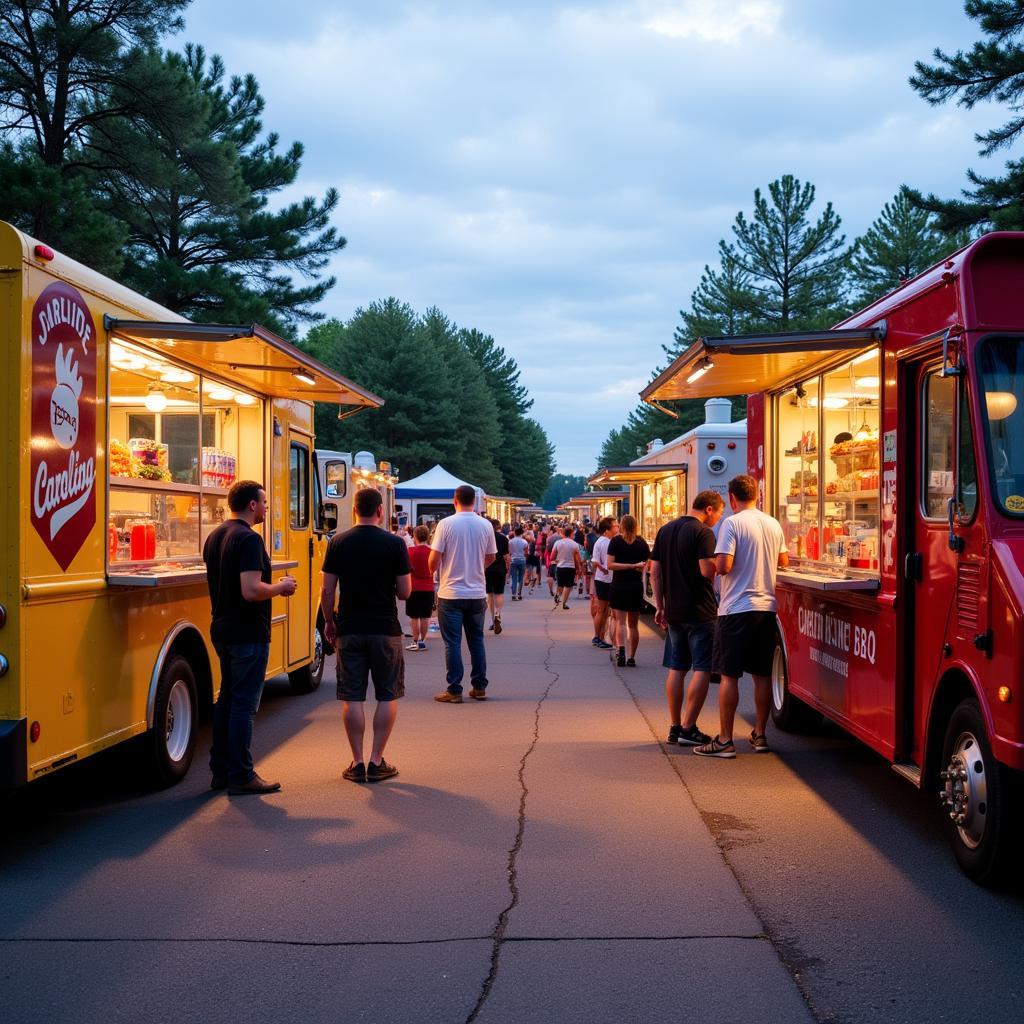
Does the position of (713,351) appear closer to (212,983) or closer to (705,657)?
(705,657)

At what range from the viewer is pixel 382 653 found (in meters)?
7.33

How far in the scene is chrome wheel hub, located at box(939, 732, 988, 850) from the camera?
5.21 metres

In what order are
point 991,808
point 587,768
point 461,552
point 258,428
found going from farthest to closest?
point 461,552 → point 258,428 → point 587,768 → point 991,808

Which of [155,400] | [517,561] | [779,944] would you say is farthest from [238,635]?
[517,561]

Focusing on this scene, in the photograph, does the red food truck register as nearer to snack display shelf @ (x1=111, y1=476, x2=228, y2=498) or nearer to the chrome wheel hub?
the chrome wheel hub

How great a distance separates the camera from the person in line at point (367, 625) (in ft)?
24.0

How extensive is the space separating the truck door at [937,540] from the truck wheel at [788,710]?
284 cm

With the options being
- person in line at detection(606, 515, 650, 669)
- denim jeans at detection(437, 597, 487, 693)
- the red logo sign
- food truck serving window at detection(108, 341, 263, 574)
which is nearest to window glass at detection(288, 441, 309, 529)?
food truck serving window at detection(108, 341, 263, 574)

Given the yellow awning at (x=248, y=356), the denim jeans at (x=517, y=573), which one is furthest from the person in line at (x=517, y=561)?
the yellow awning at (x=248, y=356)

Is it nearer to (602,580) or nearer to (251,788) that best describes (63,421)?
(251,788)

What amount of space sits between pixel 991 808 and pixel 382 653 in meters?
3.72

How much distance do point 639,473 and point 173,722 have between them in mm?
15288

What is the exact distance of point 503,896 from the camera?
5102 millimetres

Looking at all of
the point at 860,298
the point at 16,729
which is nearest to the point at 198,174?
the point at 16,729
